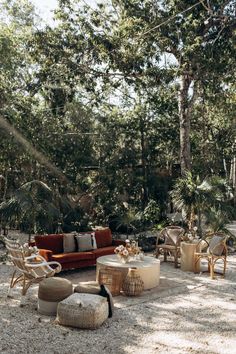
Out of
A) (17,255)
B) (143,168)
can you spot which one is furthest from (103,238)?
(143,168)

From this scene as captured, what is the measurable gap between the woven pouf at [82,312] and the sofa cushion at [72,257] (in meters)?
2.67

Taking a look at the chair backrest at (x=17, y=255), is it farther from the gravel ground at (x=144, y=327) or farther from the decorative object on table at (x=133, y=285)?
the decorative object on table at (x=133, y=285)

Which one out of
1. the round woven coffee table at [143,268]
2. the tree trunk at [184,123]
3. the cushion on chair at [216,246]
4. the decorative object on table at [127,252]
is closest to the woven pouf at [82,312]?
the round woven coffee table at [143,268]

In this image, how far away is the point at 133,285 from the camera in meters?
6.89

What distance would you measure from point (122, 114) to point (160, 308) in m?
10.6

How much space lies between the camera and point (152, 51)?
12.8 meters

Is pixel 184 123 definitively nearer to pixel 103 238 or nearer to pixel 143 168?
pixel 143 168

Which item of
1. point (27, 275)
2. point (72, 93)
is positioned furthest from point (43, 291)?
point (72, 93)

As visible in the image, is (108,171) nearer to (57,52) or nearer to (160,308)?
(57,52)

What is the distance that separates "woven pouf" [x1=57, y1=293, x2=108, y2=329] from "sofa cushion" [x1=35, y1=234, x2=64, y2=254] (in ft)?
10.8

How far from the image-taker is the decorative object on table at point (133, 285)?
6893 millimetres

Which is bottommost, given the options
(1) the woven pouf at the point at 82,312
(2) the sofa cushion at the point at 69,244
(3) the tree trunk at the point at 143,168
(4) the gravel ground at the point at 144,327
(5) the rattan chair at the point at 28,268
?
(4) the gravel ground at the point at 144,327

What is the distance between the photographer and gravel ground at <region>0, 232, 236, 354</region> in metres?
4.71

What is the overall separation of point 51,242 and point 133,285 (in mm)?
2637
